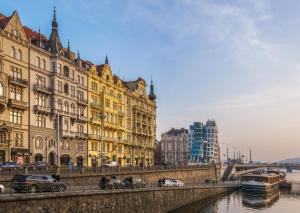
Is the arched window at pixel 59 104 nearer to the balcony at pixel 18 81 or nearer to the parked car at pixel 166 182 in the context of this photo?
the balcony at pixel 18 81

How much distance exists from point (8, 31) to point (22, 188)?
34834mm

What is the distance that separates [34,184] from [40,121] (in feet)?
116

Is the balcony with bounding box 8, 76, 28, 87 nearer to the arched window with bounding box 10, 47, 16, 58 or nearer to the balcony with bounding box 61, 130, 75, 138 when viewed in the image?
the arched window with bounding box 10, 47, 16, 58

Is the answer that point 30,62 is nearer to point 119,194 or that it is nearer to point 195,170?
point 119,194

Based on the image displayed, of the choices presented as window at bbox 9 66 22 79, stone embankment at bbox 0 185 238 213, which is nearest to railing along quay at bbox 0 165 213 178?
stone embankment at bbox 0 185 238 213

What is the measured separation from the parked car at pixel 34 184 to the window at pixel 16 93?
2948 centimetres

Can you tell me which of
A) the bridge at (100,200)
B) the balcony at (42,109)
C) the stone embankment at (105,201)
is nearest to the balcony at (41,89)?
the balcony at (42,109)

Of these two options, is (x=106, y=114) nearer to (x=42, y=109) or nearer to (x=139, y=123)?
(x=139, y=123)

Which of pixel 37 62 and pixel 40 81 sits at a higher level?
pixel 37 62

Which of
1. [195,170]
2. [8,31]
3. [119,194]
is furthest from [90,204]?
[195,170]

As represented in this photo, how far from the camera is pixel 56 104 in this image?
72.0m

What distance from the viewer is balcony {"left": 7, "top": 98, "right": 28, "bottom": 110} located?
60787 mm

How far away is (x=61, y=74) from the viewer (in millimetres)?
73938

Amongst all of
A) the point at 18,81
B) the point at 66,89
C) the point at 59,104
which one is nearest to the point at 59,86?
the point at 66,89
